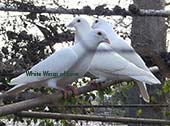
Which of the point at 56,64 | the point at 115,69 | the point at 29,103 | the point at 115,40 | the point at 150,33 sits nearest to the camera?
the point at 29,103

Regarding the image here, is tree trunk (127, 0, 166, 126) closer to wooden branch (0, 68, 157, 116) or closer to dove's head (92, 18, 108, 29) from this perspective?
dove's head (92, 18, 108, 29)

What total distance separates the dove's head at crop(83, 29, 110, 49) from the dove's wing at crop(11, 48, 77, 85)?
0.06 metres

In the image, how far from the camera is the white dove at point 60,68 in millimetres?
1040

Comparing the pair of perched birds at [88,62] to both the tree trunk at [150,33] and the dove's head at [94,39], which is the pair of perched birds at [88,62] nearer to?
the dove's head at [94,39]

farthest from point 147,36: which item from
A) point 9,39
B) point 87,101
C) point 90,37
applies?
point 90,37

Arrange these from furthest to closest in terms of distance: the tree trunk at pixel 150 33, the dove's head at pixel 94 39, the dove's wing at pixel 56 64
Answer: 1. the tree trunk at pixel 150 33
2. the dove's wing at pixel 56 64
3. the dove's head at pixel 94 39

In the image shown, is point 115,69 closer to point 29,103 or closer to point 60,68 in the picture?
point 60,68

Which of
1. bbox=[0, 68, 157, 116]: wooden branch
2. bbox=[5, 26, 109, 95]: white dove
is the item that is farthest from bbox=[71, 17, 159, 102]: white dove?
bbox=[0, 68, 157, 116]: wooden branch

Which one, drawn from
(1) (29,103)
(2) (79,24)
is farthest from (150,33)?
(1) (29,103)

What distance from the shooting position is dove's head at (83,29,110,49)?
96 centimetres

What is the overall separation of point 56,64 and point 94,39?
5.9 inches

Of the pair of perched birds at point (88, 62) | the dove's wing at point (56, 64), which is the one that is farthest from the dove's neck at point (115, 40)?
the dove's wing at point (56, 64)

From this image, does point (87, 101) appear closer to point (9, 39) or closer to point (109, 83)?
point (109, 83)

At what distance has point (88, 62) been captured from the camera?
103 cm
